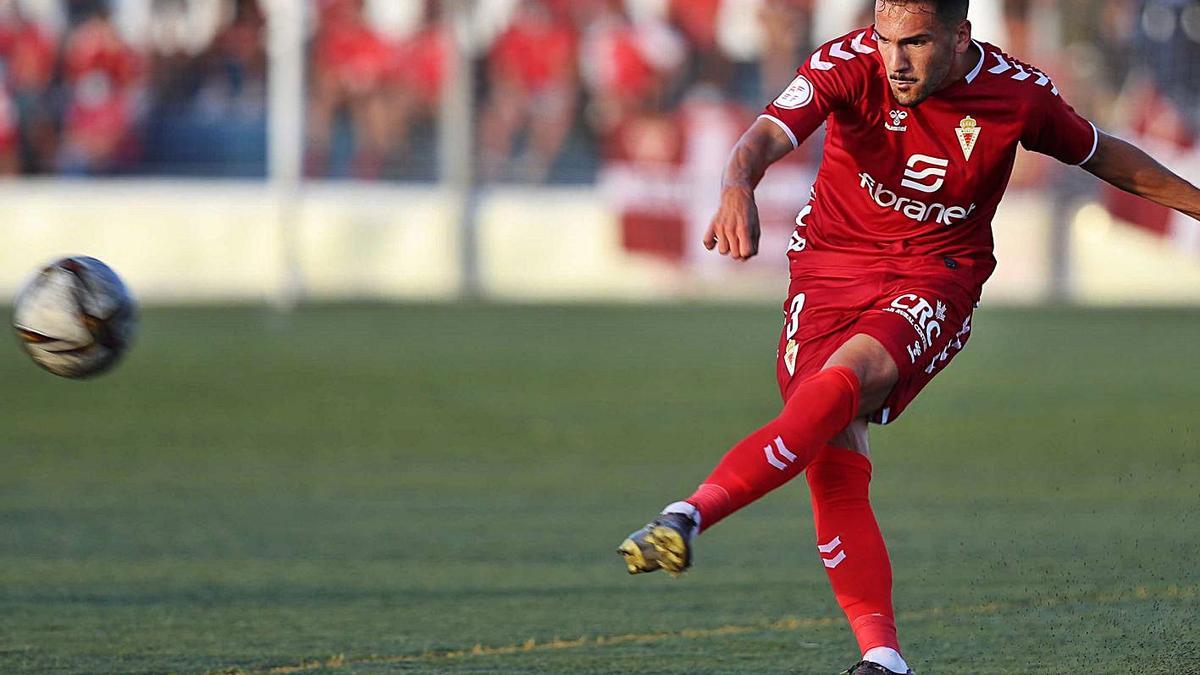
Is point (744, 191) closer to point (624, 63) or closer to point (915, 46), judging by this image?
point (915, 46)

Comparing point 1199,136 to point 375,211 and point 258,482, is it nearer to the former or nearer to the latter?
point 375,211

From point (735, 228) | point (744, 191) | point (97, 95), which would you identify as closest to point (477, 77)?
point (97, 95)

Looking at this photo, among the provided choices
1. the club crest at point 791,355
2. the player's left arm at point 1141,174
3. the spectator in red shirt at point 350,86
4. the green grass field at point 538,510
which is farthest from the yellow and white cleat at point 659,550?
the spectator in red shirt at point 350,86

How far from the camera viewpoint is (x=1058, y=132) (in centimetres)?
546

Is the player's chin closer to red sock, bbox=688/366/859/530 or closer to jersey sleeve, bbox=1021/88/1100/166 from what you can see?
jersey sleeve, bbox=1021/88/1100/166

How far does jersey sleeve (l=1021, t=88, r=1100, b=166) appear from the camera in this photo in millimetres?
5418

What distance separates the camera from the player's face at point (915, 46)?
5.09m

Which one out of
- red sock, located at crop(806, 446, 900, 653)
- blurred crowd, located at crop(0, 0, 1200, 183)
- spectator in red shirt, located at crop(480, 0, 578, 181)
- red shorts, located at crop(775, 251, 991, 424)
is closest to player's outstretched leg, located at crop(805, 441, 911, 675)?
red sock, located at crop(806, 446, 900, 653)

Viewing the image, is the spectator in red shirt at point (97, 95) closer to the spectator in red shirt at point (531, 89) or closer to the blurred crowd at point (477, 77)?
the blurred crowd at point (477, 77)

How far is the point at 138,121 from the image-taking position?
22.2 m

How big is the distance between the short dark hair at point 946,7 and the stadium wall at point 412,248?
1660 centimetres

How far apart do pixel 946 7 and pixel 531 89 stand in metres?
17.3

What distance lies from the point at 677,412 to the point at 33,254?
1057 cm

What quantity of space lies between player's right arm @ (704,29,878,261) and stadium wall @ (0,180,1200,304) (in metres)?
16.4
